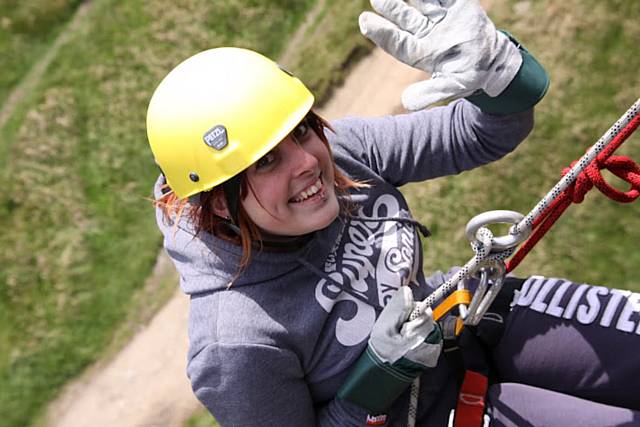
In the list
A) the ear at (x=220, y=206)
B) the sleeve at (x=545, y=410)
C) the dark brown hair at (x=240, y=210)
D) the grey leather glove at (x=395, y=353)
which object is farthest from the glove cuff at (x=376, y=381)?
the ear at (x=220, y=206)

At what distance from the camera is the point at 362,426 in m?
2.44

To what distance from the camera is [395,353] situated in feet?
7.30

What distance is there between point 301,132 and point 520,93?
654 millimetres

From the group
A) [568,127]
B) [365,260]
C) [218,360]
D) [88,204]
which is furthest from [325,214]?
[88,204]

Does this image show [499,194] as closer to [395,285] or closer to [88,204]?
[395,285]

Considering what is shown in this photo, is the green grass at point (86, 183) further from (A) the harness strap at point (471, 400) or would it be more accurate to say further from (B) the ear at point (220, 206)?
(A) the harness strap at point (471, 400)

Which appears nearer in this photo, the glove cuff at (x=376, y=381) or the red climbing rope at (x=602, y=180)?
the red climbing rope at (x=602, y=180)

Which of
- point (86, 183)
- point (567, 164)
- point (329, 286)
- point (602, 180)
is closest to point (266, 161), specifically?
point (329, 286)

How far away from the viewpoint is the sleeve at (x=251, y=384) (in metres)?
2.25

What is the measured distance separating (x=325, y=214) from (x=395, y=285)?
0.37 meters

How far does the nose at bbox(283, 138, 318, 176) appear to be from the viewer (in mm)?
2227

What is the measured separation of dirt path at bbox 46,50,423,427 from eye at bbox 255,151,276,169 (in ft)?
7.88

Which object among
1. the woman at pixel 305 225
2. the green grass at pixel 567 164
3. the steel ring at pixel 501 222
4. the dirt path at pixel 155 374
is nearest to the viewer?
the steel ring at pixel 501 222

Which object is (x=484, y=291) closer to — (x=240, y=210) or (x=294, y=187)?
(x=294, y=187)
